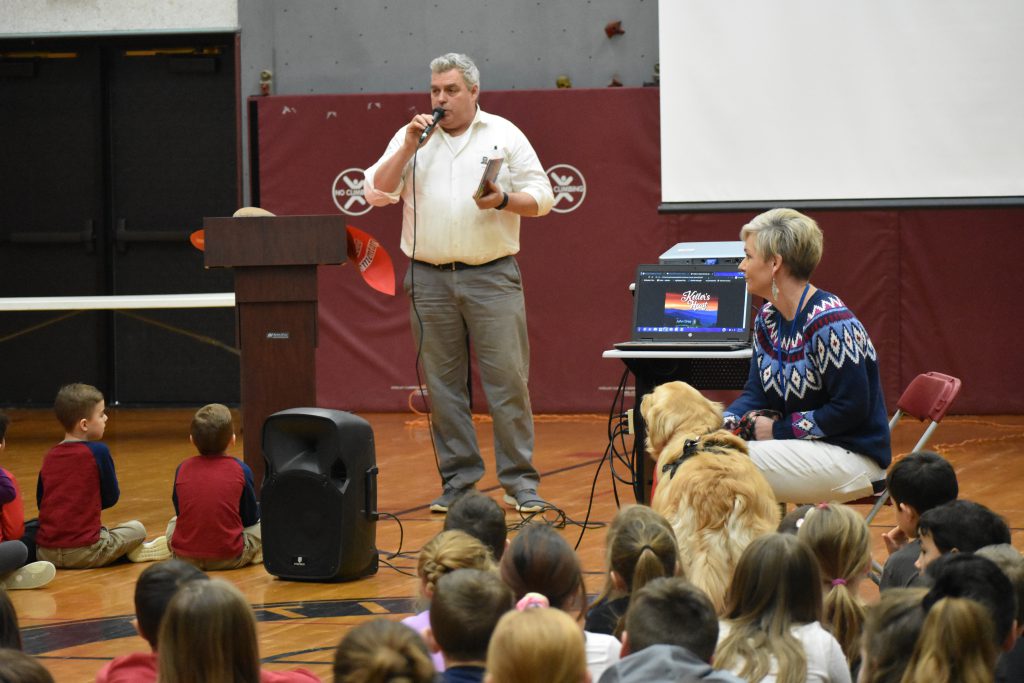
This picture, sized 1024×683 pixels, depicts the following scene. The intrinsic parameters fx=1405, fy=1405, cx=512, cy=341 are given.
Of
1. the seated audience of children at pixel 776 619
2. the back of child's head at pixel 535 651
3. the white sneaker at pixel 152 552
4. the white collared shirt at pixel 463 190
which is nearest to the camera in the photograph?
the back of child's head at pixel 535 651

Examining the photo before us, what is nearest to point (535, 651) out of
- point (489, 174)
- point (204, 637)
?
point (204, 637)

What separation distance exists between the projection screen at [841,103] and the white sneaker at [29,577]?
382cm

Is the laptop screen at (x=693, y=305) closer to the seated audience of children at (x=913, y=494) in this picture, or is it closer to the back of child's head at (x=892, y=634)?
the seated audience of children at (x=913, y=494)

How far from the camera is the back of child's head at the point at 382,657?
6.69 feet

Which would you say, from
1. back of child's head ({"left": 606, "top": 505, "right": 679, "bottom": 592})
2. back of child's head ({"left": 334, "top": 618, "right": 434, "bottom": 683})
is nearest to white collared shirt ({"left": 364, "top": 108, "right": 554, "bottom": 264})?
back of child's head ({"left": 606, "top": 505, "right": 679, "bottom": 592})

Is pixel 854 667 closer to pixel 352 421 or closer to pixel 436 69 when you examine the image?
pixel 352 421

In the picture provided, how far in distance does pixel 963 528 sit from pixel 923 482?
41 centimetres

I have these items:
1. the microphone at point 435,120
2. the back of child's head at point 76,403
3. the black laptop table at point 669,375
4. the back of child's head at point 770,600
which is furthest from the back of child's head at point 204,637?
the microphone at point 435,120

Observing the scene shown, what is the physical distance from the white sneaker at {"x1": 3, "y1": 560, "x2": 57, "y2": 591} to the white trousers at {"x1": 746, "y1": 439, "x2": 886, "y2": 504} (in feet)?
8.20

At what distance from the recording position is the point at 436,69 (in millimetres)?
5734

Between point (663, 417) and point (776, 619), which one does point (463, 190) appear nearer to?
point (663, 417)

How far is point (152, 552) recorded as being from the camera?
17.4ft

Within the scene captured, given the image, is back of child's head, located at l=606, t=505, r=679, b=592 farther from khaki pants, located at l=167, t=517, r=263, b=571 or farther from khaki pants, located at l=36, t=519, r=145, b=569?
khaki pants, located at l=36, t=519, r=145, b=569

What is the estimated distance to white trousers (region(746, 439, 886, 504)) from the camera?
4.06 m
